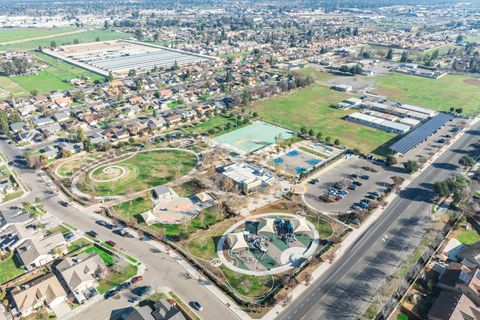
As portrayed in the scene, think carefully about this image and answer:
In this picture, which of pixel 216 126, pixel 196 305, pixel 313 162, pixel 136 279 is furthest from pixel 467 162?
pixel 136 279

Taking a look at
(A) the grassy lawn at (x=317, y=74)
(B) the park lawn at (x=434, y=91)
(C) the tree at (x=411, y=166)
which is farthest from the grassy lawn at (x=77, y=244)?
(A) the grassy lawn at (x=317, y=74)

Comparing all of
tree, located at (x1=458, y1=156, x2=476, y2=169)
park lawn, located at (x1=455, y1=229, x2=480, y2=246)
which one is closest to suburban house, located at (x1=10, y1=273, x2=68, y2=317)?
park lawn, located at (x1=455, y1=229, x2=480, y2=246)

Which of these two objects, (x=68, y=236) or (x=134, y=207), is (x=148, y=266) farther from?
(x=134, y=207)

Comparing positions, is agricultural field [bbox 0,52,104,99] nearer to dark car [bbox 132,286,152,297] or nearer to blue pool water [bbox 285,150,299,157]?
blue pool water [bbox 285,150,299,157]

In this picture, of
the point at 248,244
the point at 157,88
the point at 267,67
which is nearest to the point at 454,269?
the point at 248,244

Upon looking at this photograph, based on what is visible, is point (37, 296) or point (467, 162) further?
point (467, 162)

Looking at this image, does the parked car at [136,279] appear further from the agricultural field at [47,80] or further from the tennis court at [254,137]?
the agricultural field at [47,80]
